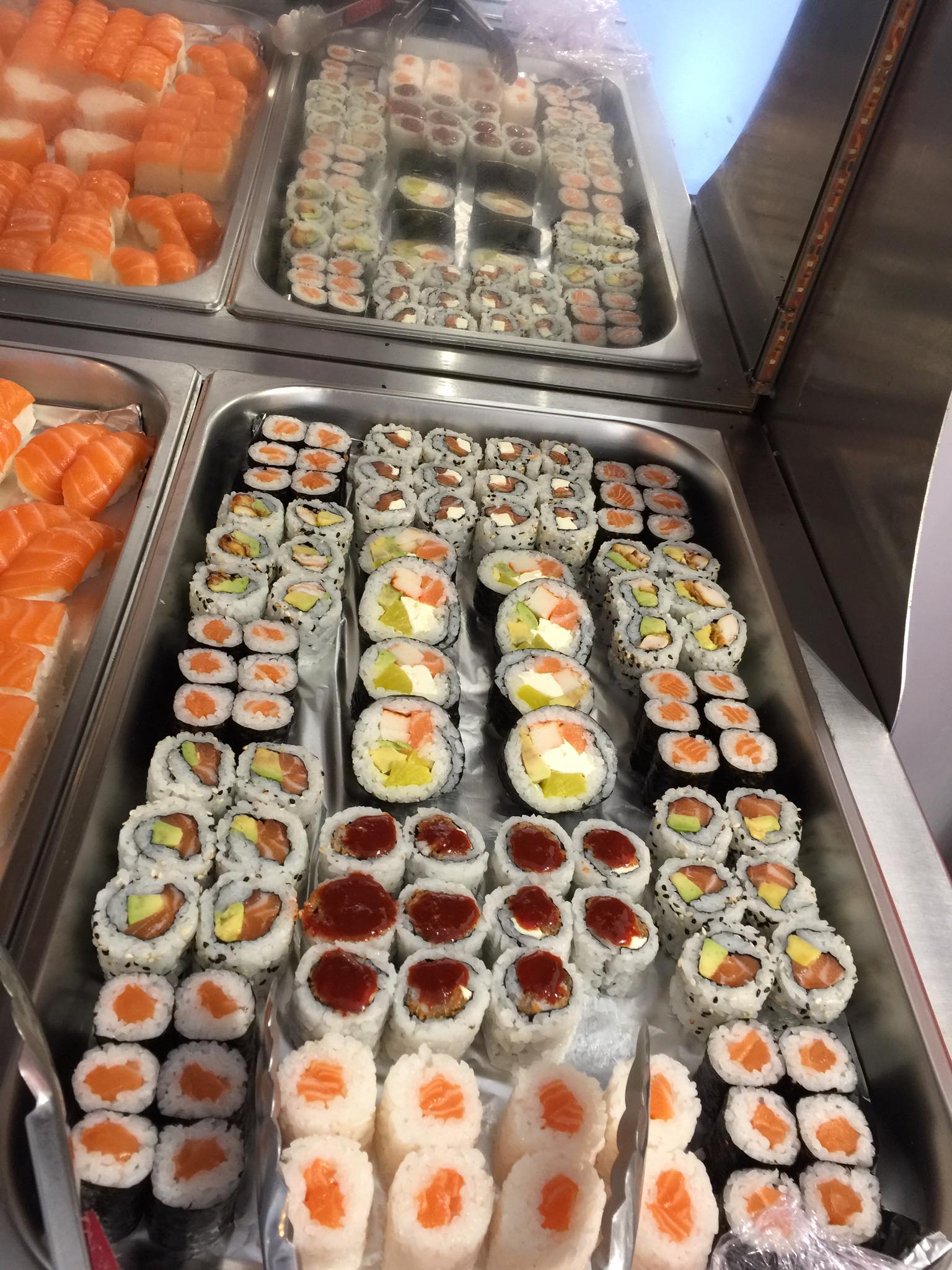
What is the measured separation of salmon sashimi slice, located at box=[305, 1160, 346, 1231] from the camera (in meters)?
1.39

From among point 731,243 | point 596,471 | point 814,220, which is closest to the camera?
point 814,220

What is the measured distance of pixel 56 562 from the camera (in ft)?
7.16

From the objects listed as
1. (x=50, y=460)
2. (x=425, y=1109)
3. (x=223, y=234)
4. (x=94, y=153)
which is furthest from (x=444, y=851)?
(x=94, y=153)

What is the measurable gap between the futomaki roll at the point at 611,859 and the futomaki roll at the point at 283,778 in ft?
1.78

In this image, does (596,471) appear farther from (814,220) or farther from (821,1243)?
(821,1243)

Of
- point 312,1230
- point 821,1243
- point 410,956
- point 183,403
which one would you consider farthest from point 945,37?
point 312,1230

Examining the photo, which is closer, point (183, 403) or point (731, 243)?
point (183, 403)

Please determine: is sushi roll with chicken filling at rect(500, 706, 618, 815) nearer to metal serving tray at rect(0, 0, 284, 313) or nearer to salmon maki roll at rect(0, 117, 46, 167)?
metal serving tray at rect(0, 0, 284, 313)

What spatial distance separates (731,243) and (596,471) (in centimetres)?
110

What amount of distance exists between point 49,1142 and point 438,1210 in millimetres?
880

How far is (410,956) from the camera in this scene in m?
1.71

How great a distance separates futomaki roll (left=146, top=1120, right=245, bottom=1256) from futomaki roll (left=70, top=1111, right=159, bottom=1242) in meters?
0.02

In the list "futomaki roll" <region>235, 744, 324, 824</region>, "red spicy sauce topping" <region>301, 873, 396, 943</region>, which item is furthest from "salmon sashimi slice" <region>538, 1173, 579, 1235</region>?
"futomaki roll" <region>235, 744, 324, 824</region>

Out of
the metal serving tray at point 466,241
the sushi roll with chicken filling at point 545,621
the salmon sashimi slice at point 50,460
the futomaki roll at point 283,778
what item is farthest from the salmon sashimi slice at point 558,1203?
the metal serving tray at point 466,241
